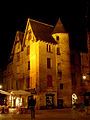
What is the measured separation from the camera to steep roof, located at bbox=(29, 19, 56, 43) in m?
48.6

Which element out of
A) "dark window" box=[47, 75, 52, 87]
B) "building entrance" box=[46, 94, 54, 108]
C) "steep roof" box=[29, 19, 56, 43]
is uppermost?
"steep roof" box=[29, 19, 56, 43]

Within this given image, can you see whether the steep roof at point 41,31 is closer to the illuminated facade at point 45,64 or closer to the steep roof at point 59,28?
the illuminated facade at point 45,64

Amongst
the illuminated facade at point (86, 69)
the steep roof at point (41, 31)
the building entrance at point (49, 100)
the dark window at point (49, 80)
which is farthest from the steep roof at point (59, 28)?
the building entrance at point (49, 100)

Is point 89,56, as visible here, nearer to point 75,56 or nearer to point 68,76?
point 75,56

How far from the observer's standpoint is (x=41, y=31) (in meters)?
50.3

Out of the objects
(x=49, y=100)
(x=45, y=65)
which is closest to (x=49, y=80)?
(x=45, y=65)

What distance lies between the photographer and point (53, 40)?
50.4 metres

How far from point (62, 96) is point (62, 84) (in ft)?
7.37

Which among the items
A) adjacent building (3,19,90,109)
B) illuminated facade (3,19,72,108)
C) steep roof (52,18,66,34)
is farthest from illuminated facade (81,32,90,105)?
steep roof (52,18,66,34)

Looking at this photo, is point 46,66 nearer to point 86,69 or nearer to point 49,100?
point 49,100

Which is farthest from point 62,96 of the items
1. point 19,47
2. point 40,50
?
point 19,47

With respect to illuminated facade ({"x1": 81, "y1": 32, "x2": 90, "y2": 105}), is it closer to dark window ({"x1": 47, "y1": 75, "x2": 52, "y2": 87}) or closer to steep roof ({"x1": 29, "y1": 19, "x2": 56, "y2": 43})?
dark window ({"x1": 47, "y1": 75, "x2": 52, "y2": 87})

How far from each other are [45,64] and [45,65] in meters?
0.19

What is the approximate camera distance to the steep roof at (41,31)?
159 ft
